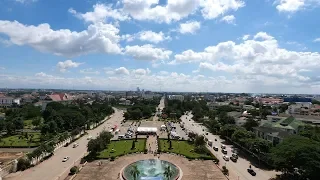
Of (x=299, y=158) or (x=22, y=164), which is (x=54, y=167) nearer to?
(x=22, y=164)

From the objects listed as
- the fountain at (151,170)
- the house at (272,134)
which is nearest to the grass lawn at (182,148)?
the fountain at (151,170)

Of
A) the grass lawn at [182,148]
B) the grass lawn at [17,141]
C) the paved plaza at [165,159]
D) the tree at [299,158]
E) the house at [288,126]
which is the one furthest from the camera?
the house at [288,126]

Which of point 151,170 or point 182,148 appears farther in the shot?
point 182,148

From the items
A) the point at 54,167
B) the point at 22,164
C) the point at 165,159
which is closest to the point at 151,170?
the point at 165,159

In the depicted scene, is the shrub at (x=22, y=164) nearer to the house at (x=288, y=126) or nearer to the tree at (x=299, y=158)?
the tree at (x=299, y=158)

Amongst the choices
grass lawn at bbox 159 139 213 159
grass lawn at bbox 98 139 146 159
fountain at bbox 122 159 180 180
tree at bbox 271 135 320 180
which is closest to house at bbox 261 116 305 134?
grass lawn at bbox 159 139 213 159

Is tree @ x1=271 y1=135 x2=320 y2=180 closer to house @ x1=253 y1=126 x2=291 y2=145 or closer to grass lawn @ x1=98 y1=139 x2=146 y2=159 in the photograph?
house @ x1=253 y1=126 x2=291 y2=145

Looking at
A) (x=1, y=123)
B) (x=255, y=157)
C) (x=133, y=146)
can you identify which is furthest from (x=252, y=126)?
(x=1, y=123)
